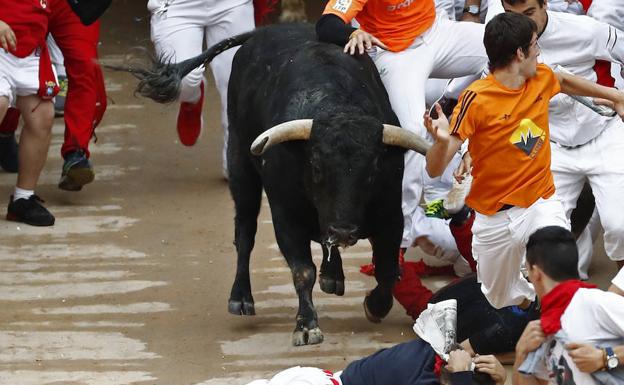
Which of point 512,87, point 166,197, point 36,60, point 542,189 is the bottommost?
point 166,197

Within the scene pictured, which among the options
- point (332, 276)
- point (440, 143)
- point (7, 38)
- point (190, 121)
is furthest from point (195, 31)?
point (440, 143)

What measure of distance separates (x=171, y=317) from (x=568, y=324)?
11.0 ft

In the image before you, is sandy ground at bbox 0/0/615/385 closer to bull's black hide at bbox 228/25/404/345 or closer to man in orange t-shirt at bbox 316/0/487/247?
bull's black hide at bbox 228/25/404/345

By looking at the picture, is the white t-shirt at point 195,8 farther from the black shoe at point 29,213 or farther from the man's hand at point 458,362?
the man's hand at point 458,362

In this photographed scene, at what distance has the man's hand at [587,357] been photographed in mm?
4844

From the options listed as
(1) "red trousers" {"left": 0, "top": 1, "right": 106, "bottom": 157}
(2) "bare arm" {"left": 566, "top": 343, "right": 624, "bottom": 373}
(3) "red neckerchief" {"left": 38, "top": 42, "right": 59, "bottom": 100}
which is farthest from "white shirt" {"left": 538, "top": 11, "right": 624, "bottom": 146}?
(1) "red trousers" {"left": 0, "top": 1, "right": 106, "bottom": 157}

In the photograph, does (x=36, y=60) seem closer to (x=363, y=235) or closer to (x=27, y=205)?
(x=27, y=205)

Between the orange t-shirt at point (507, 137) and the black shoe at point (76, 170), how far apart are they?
151 inches

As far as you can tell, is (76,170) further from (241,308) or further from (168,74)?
(241,308)

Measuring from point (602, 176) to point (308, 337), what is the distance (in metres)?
1.71

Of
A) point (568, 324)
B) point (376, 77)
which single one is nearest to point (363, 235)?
point (376, 77)

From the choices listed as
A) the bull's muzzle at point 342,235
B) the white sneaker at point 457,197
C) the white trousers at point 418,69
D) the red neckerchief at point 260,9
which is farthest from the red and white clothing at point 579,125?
the red neckerchief at point 260,9

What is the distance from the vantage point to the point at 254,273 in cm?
Answer: 855

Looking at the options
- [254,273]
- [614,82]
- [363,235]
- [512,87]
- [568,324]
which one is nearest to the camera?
[568,324]
